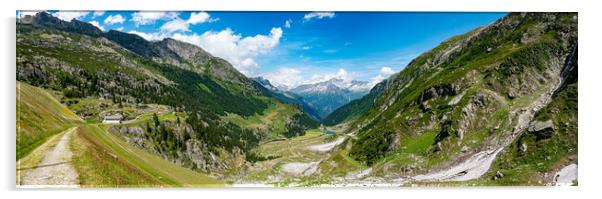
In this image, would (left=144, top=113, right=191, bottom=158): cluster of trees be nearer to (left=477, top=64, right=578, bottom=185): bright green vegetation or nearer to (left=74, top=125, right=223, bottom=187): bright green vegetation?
(left=74, top=125, right=223, bottom=187): bright green vegetation

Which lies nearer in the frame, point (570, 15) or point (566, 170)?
point (566, 170)

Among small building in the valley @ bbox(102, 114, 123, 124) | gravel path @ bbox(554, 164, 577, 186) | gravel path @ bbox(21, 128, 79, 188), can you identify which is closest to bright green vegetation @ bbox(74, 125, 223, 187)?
gravel path @ bbox(21, 128, 79, 188)

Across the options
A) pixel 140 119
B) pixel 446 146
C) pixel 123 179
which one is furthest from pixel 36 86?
pixel 446 146

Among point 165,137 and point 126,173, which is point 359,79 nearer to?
point 126,173
